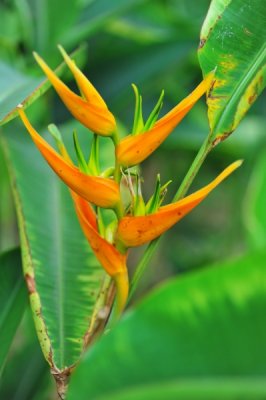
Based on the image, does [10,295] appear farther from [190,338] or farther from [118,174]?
[190,338]

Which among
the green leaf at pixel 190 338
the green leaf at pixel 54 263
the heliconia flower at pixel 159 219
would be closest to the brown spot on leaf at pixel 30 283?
the green leaf at pixel 54 263

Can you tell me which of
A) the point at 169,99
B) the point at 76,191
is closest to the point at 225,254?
the point at 169,99

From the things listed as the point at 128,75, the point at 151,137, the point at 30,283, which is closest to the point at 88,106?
the point at 151,137

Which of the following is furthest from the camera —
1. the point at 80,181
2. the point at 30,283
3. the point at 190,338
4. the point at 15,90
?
the point at 15,90

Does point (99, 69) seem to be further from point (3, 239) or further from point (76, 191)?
point (76, 191)

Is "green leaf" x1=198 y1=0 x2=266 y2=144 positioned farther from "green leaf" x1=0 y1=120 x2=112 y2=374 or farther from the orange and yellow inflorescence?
"green leaf" x1=0 y1=120 x2=112 y2=374

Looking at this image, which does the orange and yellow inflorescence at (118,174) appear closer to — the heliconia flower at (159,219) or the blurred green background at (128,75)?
the heliconia flower at (159,219)

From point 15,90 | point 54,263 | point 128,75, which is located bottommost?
point 128,75
